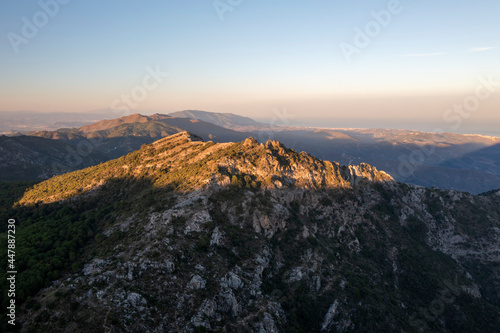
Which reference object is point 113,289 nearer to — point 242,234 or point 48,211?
point 242,234

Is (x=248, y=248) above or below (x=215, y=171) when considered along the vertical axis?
below

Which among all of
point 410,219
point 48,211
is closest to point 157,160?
point 48,211

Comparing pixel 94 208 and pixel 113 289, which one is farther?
Result: pixel 94 208

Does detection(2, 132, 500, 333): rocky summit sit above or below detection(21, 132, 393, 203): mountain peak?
below

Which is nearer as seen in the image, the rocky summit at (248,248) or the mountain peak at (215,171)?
the rocky summit at (248,248)

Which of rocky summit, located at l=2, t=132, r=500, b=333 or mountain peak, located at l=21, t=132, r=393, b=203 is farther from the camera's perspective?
mountain peak, located at l=21, t=132, r=393, b=203

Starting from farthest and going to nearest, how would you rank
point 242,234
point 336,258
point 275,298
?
point 336,258 < point 242,234 < point 275,298

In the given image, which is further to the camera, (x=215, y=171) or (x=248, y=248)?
(x=215, y=171)

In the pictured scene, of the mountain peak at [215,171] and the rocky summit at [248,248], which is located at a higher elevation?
the mountain peak at [215,171]
